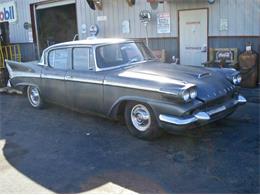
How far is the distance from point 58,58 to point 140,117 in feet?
8.16

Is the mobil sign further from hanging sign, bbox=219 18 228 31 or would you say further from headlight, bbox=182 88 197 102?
headlight, bbox=182 88 197 102

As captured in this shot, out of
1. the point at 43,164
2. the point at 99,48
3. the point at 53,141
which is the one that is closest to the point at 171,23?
the point at 99,48

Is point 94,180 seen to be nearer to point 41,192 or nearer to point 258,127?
point 41,192

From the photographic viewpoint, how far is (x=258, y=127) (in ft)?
18.9

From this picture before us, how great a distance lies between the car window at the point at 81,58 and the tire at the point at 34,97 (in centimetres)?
160

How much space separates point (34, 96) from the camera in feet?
26.1

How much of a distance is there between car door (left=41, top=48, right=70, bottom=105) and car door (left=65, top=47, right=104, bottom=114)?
0.72 feet

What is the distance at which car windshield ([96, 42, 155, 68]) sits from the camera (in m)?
6.06

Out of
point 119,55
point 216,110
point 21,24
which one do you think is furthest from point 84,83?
point 21,24

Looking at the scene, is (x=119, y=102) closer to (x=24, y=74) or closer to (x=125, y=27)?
(x=24, y=74)

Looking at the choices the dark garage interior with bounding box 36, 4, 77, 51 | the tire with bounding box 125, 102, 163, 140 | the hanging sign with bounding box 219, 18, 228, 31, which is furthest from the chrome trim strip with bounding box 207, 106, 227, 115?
the dark garage interior with bounding box 36, 4, 77, 51

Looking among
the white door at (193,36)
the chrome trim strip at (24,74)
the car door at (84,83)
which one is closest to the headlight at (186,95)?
the car door at (84,83)

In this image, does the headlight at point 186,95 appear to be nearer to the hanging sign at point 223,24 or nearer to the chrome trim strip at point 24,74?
the chrome trim strip at point 24,74

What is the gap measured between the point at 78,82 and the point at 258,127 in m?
3.18
